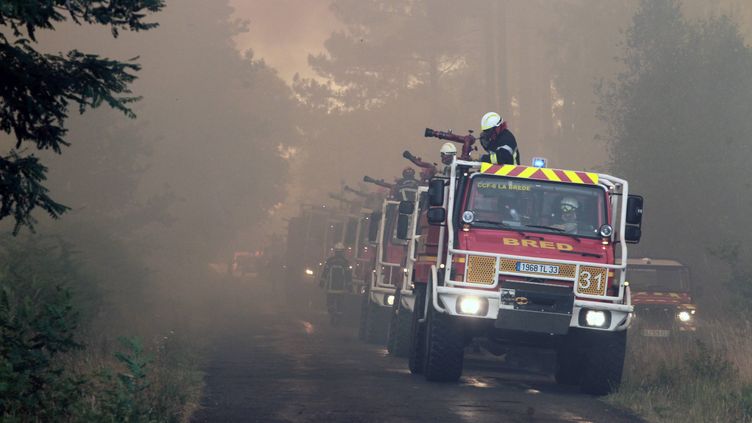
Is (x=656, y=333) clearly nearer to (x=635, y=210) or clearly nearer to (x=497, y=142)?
(x=497, y=142)

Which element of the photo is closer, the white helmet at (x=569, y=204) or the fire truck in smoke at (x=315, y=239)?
the white helmet at (x=569, y=204)

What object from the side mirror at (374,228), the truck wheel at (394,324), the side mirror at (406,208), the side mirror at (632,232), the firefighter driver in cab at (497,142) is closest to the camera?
the side mirror at (632,232)

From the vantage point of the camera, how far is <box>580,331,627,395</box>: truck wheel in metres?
13.8

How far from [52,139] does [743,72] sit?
84.0 ft

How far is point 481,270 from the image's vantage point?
1358 centimetres

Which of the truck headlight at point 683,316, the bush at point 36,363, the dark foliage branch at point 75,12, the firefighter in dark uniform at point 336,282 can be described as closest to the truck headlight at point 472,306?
the bush at point 36,363

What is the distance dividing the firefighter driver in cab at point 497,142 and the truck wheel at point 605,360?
8.55 ft

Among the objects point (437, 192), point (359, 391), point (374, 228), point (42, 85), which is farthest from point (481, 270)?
point (374, 228)

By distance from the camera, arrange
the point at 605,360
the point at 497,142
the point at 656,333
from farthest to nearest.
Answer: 1. the point at 656,333
2. the point at 497,142
3. the point at 605,360

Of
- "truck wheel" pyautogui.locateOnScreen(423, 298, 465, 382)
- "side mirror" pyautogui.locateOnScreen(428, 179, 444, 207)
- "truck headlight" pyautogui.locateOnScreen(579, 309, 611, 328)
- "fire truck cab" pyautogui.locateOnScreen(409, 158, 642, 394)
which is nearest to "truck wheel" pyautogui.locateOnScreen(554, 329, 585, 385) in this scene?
"fire truck cab" pyautogui.locateOnScreen(409, 158, 642, 394)

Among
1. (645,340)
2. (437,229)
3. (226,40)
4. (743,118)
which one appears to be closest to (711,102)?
(743,118)

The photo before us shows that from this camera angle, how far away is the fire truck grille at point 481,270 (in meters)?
13.5

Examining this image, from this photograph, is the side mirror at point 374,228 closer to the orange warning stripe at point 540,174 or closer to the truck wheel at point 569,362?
the truck wheel at point 569,362

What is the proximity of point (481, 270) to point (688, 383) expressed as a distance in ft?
9.83
